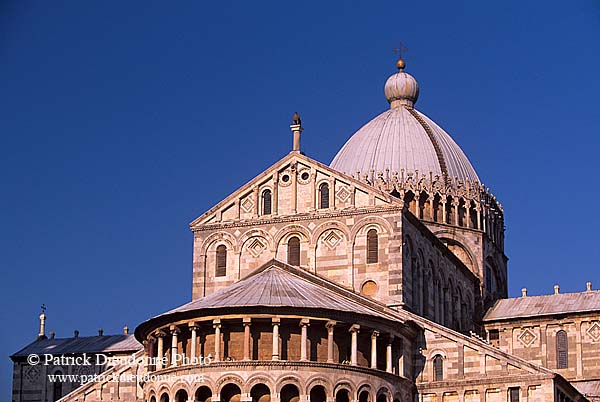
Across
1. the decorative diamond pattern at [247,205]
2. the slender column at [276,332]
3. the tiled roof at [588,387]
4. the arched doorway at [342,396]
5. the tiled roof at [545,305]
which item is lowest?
the arched doorway at [342,396]

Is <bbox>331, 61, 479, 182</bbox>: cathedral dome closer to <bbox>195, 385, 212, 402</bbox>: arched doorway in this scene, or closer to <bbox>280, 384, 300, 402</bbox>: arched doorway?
<bbox>280, 384, 300, 402</bbox>: arched doorway

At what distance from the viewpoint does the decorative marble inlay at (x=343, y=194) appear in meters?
57.8

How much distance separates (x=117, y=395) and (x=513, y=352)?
72.0 feet

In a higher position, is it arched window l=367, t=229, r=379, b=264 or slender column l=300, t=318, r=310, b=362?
arched window l=367, t=229, r=379, b=264

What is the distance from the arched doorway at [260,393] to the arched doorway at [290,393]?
0.55 meters

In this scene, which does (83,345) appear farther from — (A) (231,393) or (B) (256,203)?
(A) (231,393)

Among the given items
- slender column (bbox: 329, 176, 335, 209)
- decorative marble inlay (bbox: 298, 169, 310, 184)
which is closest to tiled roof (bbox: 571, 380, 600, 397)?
slender column (bbox: 329, 176, 335, 209)

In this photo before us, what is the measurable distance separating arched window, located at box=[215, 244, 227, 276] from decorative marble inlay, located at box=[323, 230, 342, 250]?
501cm

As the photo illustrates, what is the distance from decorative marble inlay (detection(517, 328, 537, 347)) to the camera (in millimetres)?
66812

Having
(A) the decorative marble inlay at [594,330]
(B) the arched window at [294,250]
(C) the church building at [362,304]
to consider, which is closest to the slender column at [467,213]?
(C) the church building at [362,304]

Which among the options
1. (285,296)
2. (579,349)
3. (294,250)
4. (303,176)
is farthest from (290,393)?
(579,349)

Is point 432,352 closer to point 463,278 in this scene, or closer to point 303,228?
point 303,228

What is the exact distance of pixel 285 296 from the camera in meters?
50.9

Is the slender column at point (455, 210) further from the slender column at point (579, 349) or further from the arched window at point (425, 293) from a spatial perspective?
the arched window at point (425, 293)
